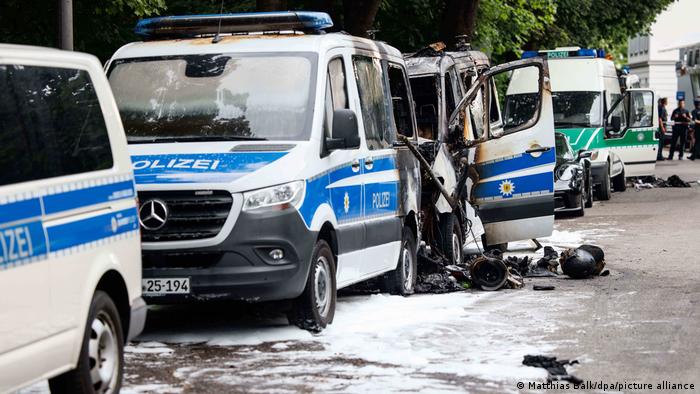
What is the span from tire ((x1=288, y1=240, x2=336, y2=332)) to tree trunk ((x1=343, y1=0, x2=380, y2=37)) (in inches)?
388

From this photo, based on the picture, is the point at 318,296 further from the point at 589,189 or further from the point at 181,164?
the point at 589,189

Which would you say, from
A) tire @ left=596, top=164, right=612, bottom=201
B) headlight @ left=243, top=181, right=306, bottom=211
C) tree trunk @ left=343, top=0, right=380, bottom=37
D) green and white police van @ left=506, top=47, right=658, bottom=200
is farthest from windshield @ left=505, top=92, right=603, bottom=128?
headlight @ left=243, top=181, right=306, bottom=211

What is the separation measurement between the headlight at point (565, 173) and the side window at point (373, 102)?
11.2 m

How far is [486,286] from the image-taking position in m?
13.6

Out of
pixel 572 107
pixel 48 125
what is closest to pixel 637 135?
pixel 572 107

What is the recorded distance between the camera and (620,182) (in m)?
30.7

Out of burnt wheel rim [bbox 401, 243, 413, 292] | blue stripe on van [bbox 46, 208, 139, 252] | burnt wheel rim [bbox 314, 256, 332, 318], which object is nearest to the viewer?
blue stripe on van [bbox 46, 208, 139, 252]

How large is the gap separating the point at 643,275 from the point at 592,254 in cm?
58

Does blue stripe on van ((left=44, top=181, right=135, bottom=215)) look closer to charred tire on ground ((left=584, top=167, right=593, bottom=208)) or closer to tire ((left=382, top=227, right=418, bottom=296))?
tire ((left=382, top=227, right=418, bottom=296))

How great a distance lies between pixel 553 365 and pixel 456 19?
55.7 feet

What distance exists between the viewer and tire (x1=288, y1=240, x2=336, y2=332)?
10484 millimetres

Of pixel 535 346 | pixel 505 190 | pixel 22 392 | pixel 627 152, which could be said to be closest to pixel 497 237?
pixel 505 190

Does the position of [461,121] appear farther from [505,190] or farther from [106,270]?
[106,270]

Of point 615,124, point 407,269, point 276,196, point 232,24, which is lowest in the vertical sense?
point 407,269
